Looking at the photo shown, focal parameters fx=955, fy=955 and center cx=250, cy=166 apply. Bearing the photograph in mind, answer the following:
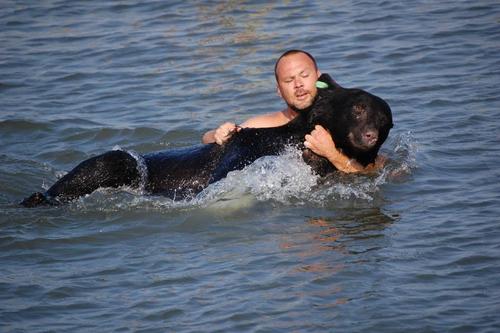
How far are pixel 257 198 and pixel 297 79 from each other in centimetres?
104

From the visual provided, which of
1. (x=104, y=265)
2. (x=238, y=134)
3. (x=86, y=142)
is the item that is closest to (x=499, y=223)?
(x=238, y=134)

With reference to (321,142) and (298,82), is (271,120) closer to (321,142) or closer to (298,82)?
(298,82)

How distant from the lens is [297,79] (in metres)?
7.84

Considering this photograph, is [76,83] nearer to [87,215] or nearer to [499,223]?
[87,215]

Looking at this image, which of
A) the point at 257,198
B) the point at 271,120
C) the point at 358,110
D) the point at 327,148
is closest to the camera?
the point at 358,110

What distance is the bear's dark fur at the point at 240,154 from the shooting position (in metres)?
7.41

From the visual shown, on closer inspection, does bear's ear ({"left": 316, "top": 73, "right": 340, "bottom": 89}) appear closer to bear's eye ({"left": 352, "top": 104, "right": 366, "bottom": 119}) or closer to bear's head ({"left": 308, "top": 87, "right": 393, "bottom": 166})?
bear's head ({"left": 308, "top": 87, "right": 393, "bottom": 166})

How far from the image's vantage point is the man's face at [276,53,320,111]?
307 inches

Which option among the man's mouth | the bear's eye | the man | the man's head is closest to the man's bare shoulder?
the man

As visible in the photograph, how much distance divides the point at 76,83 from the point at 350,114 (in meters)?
5.60

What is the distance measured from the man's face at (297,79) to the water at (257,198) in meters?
0.53

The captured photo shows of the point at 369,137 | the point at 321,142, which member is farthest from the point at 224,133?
the point at 369,137

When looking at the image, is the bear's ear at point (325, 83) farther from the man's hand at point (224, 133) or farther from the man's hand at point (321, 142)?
the man's hand at point (224, 133)

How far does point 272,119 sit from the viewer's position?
27.6 ft
